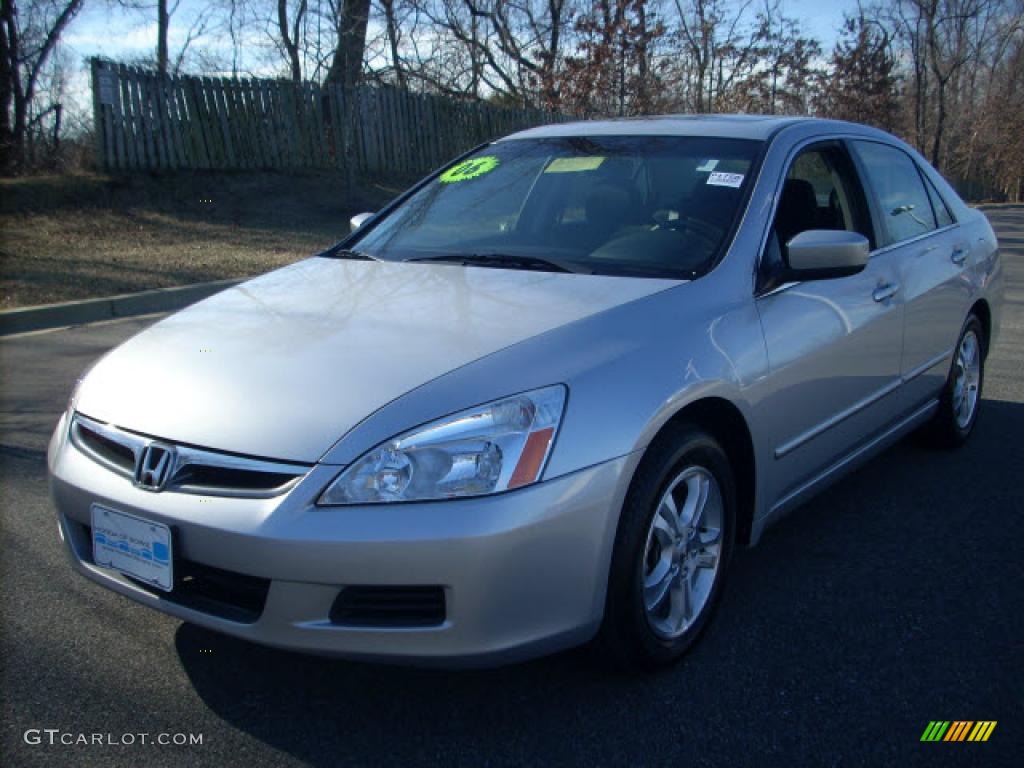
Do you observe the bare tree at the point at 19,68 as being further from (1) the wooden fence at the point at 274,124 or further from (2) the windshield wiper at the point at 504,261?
(2) the windshield wiper at the point at 504,261

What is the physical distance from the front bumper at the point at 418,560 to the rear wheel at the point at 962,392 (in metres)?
2.97

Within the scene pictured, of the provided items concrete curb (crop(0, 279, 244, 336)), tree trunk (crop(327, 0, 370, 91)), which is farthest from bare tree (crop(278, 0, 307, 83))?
concrete curb (crop(0, 279, 244, 336))

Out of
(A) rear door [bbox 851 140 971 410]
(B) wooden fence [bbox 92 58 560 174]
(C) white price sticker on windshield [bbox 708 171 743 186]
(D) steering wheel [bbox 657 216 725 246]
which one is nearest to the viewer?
(D) steering wheel [bbox 657 216 725 246]

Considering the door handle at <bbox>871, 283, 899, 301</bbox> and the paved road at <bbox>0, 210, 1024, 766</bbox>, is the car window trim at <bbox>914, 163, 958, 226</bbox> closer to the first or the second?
the door handle at <bbox>871, 283, 899, 301</bbox>

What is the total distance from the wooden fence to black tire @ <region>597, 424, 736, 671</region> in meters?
13.0

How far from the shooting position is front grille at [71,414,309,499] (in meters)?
2.24

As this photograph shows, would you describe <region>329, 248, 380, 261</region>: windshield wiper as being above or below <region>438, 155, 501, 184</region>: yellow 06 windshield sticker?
below

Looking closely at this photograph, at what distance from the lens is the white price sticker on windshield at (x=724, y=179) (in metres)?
3.40

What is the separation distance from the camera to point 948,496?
4.20 meters

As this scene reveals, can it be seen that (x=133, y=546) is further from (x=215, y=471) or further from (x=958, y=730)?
(x=958, y=730)

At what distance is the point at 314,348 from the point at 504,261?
928 millimetres

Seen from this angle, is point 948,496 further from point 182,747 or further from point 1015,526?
point 182,747

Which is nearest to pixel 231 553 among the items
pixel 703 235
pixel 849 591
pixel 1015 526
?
pixel 703 235

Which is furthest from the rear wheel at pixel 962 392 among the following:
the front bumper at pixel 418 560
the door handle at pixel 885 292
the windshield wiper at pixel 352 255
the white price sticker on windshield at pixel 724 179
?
the front bumper at pixel 418 560
